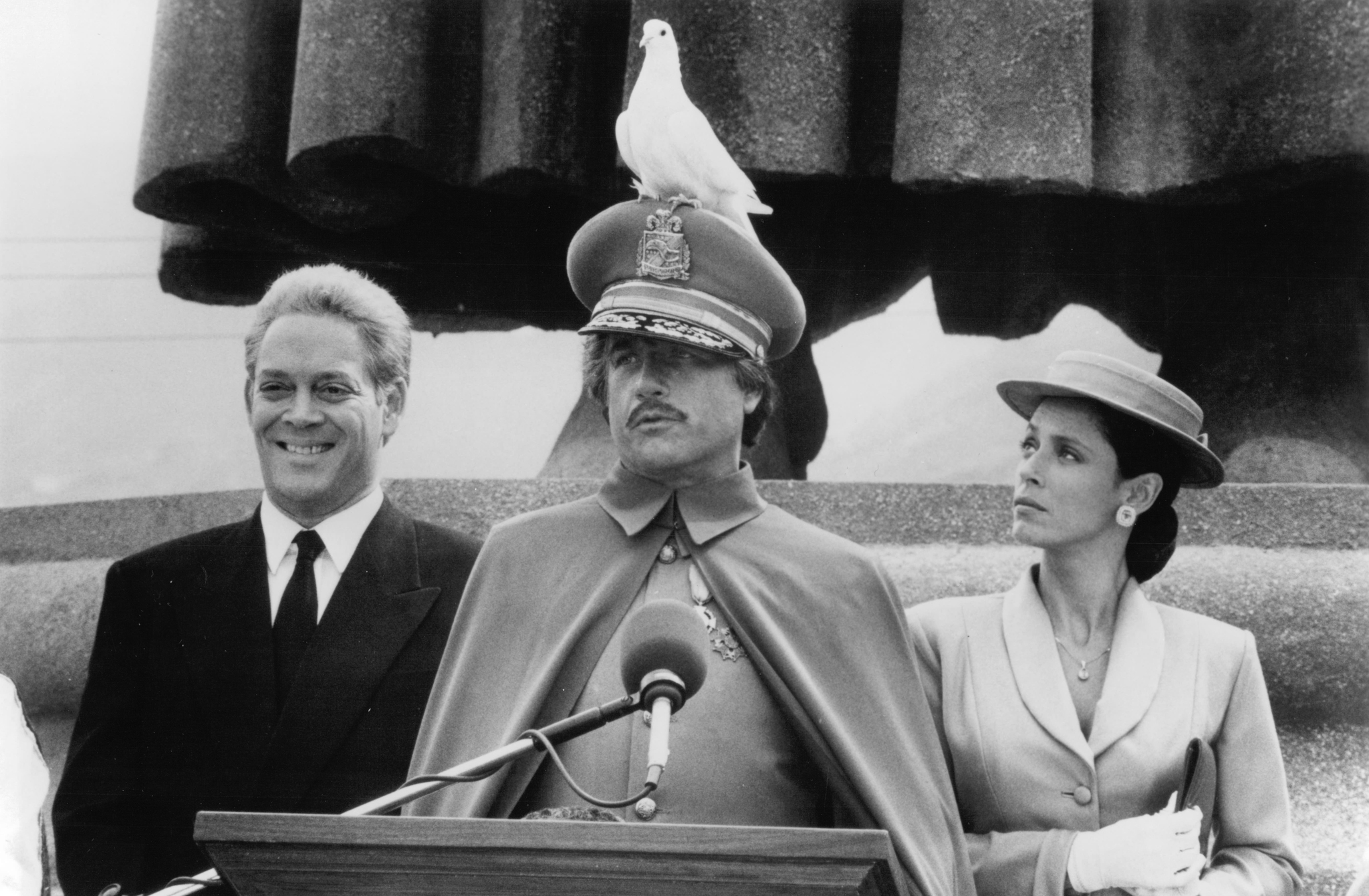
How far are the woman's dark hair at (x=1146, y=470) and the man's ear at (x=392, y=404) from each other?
58.1 inches

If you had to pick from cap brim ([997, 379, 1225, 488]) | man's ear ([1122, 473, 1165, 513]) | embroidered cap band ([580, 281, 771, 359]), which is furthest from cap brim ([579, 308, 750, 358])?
man's ear ([1122, 473, 1165, 513])

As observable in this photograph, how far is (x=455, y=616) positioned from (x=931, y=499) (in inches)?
51.2

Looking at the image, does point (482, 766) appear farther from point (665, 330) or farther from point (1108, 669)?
point (1108, 669)

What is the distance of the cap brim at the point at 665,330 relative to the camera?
3.72 meters

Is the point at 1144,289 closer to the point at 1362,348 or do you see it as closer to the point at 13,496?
the point at 1362,348

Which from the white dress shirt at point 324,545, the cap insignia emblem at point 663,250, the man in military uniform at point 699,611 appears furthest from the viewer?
the white dress shirt at point 324,545

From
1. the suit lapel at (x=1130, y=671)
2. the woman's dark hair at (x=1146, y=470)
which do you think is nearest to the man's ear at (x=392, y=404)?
the woman's dark hair at (x=1146, y=470)

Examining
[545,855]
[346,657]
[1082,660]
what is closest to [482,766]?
[545,855]

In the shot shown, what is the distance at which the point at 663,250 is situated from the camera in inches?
152

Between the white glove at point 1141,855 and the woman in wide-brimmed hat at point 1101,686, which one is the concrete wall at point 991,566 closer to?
the woman in wide-brimmed hat at point 1101,686

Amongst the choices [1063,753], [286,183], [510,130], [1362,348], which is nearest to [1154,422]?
[1063,753]

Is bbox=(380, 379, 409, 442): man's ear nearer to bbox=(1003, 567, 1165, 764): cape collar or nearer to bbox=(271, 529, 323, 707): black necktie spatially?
bbox=(271, 529, 323, 707): black necktie

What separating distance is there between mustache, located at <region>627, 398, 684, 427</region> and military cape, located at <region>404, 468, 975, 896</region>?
0.14m

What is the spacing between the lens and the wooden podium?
2.59 m
